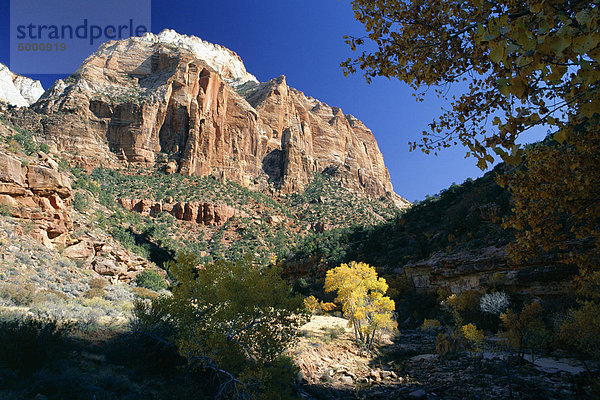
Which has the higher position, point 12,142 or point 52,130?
point 52,130

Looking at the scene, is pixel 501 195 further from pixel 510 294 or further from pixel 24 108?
pixel 24 108

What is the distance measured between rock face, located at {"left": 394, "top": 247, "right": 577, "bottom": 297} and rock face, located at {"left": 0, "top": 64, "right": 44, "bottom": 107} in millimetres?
123582

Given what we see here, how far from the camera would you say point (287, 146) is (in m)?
73.6

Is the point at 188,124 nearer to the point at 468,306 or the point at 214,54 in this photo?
the point at 468,306

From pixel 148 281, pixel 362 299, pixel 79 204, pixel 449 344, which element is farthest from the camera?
pixel 79 204

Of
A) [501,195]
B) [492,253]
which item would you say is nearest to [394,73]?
[492,253]

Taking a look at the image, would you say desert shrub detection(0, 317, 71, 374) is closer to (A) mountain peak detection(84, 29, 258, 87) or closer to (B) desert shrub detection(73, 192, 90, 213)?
(B) desert shrub detection(73, 192, 90, 213)

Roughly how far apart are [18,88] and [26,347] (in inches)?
5759

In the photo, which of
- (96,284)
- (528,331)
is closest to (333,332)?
(528,331)

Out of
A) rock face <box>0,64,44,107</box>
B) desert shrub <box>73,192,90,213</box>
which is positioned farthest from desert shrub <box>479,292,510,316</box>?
rock face <box>0,64,44,107</box>

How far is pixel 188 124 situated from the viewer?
63.1 meters

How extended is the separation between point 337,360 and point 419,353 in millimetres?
4134

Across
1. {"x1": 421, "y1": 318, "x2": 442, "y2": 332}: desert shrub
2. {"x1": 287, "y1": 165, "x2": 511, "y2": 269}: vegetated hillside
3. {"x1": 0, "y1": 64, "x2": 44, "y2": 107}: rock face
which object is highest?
{"x1": 0, "y1": 64, "x2": 44, "y2": 107}: rock face

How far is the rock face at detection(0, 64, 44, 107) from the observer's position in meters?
93.6
